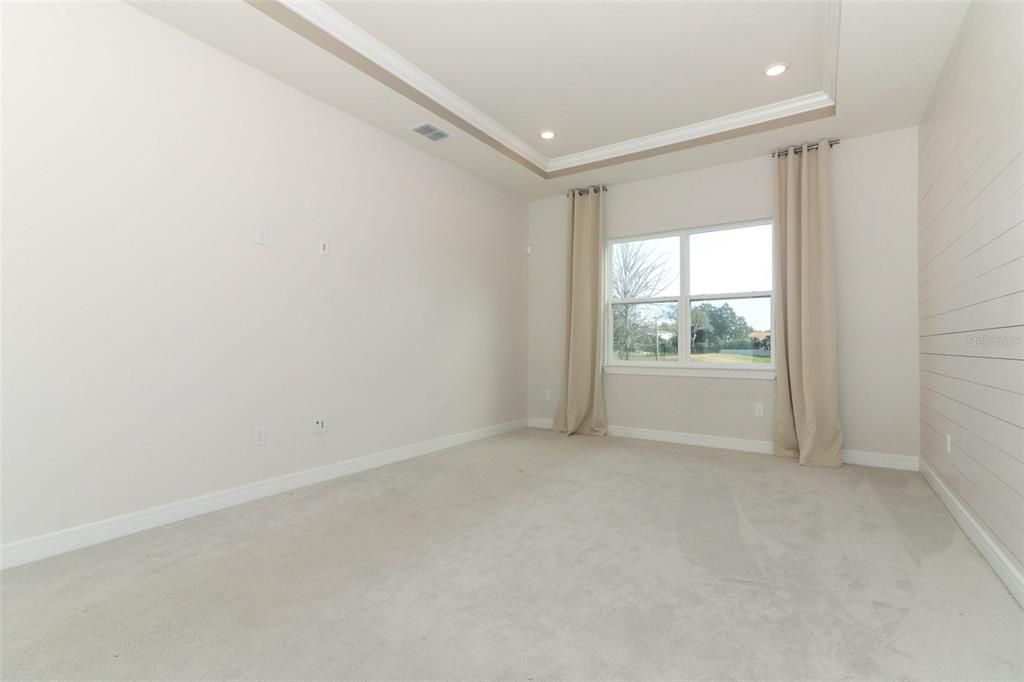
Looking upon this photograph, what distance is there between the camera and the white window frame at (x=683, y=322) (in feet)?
14.7

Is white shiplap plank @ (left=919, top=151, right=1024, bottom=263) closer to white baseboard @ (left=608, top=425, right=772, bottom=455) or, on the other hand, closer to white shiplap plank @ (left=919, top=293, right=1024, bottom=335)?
white shiplap plank @ (left=919, top=293, right=1024, bottom=335)

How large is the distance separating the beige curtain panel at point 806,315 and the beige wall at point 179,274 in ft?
10.5

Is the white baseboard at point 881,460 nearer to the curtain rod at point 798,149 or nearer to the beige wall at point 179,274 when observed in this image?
the curtain rod at point 798,149

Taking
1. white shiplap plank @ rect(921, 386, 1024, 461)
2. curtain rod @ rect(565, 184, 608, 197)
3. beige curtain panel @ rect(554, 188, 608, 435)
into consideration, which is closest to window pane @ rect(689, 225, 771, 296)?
beige curtain panel @ rect(554, 188, 608, 435)

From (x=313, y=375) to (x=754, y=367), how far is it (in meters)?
3.81

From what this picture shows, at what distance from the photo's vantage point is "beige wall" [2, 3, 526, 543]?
2195mm

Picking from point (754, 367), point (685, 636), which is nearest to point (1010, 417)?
point (685, 636)

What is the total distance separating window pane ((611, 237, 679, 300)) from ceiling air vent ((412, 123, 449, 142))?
2.30 meters

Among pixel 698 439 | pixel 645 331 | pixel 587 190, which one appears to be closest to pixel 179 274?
pixel 587 190

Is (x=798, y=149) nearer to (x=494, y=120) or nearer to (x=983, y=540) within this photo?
(x=494, y=120)

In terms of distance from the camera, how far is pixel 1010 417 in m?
1.98

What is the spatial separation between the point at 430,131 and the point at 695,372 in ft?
10.8

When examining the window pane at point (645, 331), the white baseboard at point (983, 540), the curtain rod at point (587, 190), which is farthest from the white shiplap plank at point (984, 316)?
the curtain rod at point (587, 190)

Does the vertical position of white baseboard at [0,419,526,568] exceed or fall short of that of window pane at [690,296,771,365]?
it falls short
